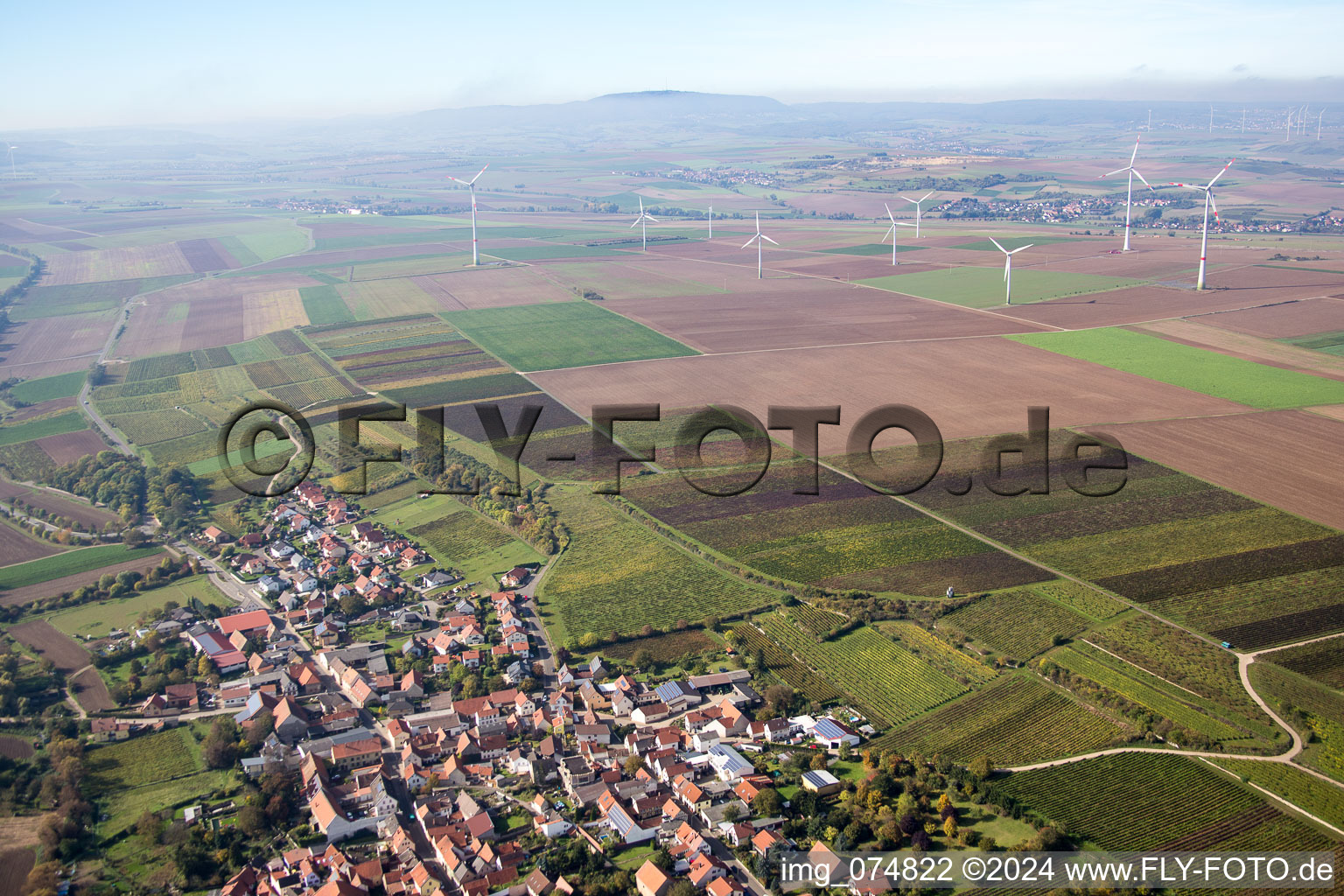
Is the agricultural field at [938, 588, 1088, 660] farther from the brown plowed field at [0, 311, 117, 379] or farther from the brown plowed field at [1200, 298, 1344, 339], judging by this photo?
the brown plowed field at [0, 311, 117, 379]

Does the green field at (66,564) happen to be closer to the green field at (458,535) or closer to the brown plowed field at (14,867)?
the green field at (458,535)

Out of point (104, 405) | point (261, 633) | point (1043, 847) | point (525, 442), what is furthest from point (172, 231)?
point (1043, 847)

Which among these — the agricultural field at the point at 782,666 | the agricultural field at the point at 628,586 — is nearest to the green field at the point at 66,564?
the agricultural field at the point at 628,586

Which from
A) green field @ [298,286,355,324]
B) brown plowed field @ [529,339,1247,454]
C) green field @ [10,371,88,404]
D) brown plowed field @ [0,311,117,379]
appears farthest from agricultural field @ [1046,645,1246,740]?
brown plowed field @ [0,311,117,379]

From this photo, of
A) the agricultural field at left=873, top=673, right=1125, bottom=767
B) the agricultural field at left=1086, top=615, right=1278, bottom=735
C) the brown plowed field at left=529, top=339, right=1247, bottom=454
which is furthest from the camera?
the brown plowed field at left=529, top=339, right=1247, bottom=454

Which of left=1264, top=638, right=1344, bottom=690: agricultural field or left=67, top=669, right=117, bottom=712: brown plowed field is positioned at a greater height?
left=1264, top=638, right=1344, bottom=690: agricultural field

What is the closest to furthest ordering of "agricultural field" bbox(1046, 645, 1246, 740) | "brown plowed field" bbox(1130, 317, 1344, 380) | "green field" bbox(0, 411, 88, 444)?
"agricultural field" bbox(1046, 645, 1246, 740) < "green field" bbox(0, 411, 88, 444) < "brown plowed field" bbox(1130, 317, 1344, 380)

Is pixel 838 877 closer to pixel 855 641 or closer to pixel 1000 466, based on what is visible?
pixel 855 641
